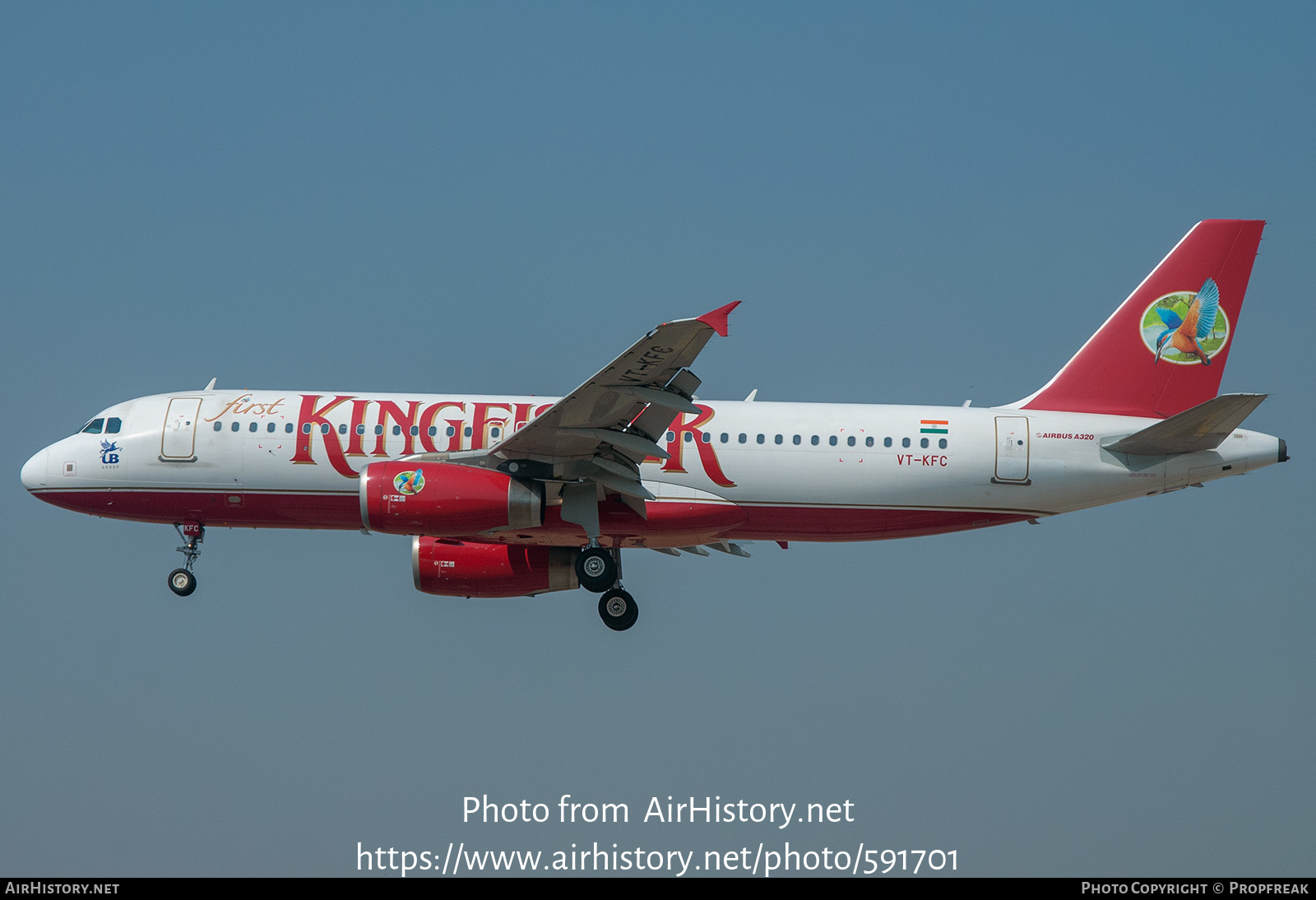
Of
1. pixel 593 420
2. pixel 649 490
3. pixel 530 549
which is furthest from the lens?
pixel 530 549

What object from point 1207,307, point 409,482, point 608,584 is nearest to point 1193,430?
point 1207,307

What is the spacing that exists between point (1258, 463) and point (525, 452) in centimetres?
1567

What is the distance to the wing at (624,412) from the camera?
27.8 meters

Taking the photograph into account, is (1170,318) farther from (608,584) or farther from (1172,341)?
(608,584)

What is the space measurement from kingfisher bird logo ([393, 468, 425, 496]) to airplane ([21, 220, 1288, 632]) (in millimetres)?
38

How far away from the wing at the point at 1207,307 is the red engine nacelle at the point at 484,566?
50.8 ft

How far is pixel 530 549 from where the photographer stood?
35.2 meters

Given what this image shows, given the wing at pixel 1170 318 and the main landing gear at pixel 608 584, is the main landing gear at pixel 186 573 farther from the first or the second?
the wing at pixel 1170 318

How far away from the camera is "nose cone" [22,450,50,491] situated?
34.9 metres

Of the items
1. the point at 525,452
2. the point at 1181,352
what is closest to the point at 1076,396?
the point at 1181,352

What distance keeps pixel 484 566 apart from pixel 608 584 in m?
3.71

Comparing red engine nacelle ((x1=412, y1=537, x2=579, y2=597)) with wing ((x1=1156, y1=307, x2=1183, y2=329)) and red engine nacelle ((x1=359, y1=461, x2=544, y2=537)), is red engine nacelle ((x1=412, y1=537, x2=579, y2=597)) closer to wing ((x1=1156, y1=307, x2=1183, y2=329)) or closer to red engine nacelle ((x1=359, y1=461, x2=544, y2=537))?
red engine nacelle ((x1=359, y1=461, x2=544, y2=537))

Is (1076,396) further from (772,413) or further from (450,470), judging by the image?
(450,470)

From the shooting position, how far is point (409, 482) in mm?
30719
